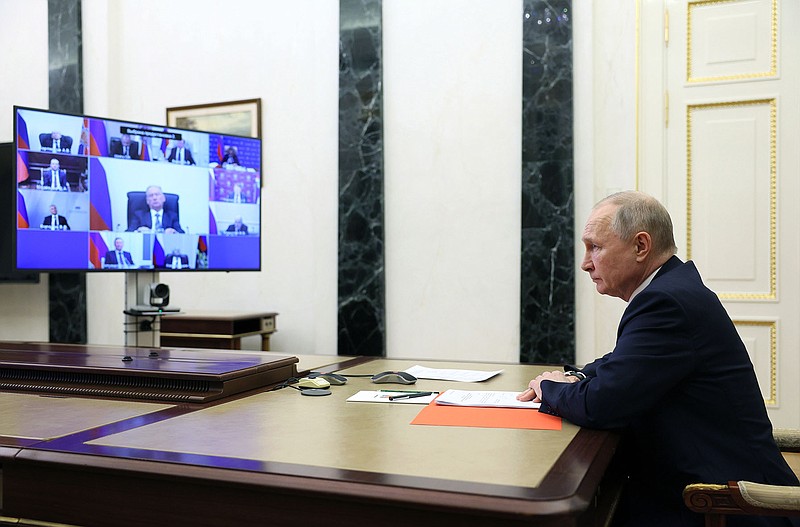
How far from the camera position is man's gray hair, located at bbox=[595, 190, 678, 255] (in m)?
2.12

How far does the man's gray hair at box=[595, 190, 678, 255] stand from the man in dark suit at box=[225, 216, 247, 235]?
5.97ft

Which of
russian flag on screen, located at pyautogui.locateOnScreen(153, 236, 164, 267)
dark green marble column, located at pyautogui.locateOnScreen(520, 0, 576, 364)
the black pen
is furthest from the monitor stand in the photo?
dark green marble column, located at pyautogui.locateOnScreen(520, 0, 576, 364)

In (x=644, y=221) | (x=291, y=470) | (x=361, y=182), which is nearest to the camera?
(x=291, y=470)

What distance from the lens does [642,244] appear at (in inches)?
84.2

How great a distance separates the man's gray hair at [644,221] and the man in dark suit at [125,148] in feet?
6.18

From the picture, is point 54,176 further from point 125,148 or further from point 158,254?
point 158,254

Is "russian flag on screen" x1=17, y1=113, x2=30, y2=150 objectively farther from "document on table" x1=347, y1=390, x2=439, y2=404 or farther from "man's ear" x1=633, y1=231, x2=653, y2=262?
"man's ear" x1=633, y1=231, x2=653, y2=262

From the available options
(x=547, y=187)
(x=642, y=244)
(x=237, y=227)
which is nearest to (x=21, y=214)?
(x=237, y=227)

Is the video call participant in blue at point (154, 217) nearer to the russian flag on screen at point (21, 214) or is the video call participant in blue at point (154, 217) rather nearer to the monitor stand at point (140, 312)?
the monitor stand at point (140, 312)

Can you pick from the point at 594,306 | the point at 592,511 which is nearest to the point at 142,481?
the point at 592,511

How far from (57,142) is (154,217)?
0.48 m

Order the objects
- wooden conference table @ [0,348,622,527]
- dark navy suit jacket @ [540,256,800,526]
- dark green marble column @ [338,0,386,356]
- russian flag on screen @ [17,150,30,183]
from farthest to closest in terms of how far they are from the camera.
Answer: dark green marble column @ [338,0,386,356]
russian flag on screen @ [17,150,30,183]
dark navy suit jacket @ [540,256,800,526]
wooden conference table @ [0,348,622,527]

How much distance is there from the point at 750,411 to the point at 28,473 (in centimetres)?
171

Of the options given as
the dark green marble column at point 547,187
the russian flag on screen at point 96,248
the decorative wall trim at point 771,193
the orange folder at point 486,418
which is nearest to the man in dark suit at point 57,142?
the russian flag on screen at point 96,248
